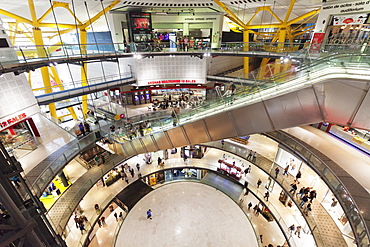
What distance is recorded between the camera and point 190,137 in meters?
10.6

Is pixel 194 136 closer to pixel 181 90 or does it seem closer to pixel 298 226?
pixel 298 226

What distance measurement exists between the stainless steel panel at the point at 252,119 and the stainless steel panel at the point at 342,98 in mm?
2059

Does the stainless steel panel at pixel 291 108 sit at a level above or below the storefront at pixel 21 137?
above

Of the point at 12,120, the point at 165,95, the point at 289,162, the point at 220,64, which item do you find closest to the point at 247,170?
the point at 289,162

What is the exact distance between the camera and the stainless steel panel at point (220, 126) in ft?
28.1

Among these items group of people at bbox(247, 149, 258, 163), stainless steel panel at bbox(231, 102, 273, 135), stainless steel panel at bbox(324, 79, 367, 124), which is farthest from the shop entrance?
group of people at bbox(247, 149, 258, 163)

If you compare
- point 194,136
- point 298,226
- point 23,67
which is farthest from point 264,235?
point 23,67

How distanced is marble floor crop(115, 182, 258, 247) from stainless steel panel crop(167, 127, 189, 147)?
700 cm

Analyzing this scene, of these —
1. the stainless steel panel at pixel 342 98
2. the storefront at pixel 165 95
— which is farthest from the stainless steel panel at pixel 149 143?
the storefront at pixel 165 95

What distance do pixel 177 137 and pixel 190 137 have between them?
0.97 metres

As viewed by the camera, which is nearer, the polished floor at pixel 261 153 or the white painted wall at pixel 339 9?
the polished floor at pixel 261 153

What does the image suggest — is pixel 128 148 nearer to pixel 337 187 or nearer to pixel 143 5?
pixel 337 187

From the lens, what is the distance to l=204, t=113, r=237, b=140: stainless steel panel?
8570 millimetres

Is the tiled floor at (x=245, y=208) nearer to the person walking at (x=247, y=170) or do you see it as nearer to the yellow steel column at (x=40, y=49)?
the person walking at (x=247, y=170)
